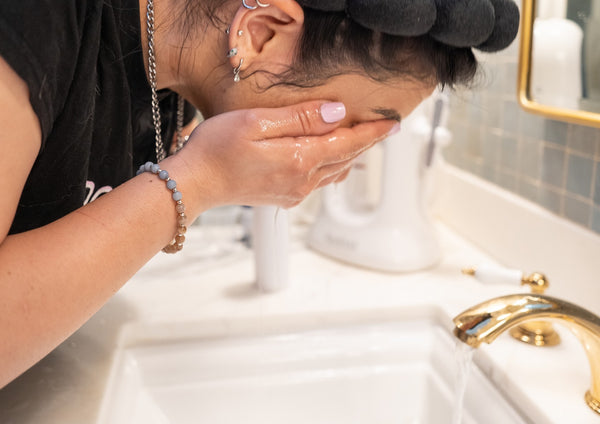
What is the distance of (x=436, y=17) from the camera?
19.1 inches

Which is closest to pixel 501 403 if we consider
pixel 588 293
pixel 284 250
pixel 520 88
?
pixel 588 293

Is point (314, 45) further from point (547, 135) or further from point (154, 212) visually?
point (547, 135)

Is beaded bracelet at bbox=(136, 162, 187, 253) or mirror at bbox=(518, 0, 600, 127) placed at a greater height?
mirror at bbox=(518, 0, 600, 127)

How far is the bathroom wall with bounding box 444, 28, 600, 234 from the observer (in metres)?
0.77

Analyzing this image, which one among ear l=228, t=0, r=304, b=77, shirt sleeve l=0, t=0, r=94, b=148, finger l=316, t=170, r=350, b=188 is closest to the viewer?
shirt sleeve l=0, t=0, r=94, b=148

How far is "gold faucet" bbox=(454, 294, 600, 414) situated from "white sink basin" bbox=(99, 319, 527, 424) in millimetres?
164

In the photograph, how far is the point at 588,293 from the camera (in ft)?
2.51

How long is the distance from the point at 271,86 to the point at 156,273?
44 centimetres

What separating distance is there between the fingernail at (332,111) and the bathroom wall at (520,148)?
170mm

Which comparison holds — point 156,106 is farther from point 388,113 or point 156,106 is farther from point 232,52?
point 388,113

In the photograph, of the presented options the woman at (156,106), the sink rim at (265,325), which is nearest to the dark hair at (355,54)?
the woman at (156,106)

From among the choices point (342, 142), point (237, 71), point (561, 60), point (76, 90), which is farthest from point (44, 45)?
point (561, 60)

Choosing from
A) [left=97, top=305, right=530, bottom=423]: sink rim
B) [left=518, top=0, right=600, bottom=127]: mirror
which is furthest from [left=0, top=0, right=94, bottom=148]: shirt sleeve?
[left=518, top=0, right=600, bottom=127]: mirror

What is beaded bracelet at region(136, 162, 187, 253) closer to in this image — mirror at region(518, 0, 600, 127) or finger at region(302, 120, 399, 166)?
finger at region(302, 120, 399, 166)
